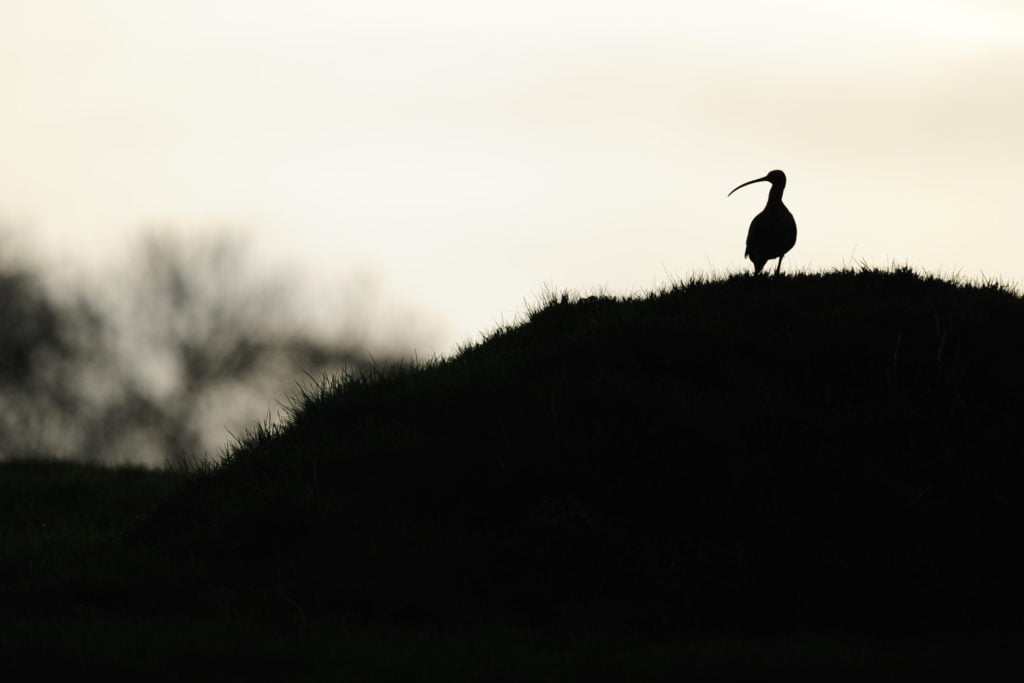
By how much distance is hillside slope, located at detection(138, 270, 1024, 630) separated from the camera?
25.6 ft

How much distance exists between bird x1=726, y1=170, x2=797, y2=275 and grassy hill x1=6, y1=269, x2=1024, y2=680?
4.97ft

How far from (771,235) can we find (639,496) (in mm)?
5346

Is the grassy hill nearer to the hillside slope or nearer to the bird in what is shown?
the hillside slope

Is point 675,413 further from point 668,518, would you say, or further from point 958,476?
point 958,476

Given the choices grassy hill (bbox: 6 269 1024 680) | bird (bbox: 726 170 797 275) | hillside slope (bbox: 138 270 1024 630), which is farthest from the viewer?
bird (bbox: 726 170 797 275)

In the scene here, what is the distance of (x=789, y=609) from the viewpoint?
7.68m

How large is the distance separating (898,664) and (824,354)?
15.5 feet

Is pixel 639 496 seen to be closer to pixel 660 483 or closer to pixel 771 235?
pixel 660 483

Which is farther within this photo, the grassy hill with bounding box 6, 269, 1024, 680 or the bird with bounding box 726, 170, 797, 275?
the bird with bounding box 726, 170, 797, 275

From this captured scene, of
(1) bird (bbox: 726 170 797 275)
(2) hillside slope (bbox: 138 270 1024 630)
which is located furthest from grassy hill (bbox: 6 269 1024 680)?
(1) bird (bbox: 726 170 797 275)

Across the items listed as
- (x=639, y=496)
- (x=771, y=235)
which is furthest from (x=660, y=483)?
(x=771, y=235)

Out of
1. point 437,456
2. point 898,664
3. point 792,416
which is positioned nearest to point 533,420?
point 437,456

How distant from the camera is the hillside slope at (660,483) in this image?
7.79 metres

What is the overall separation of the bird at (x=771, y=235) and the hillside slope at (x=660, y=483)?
53.2 inches
